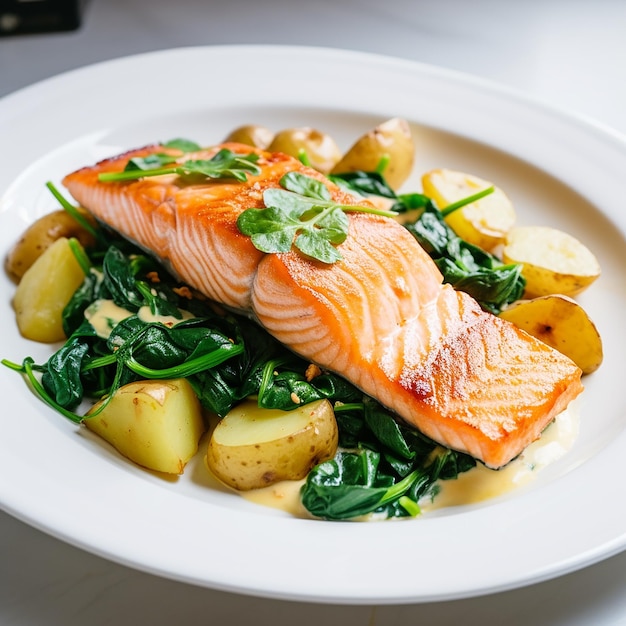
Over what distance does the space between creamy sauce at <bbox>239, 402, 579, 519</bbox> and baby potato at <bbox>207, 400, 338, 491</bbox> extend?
38 mm

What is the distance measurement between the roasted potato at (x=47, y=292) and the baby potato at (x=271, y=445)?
0.90 meters

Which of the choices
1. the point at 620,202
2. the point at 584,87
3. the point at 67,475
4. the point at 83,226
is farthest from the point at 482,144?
the point at 67,475

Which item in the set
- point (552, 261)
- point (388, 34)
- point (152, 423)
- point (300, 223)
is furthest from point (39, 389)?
point (388, 34)

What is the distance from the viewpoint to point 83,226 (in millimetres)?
3672

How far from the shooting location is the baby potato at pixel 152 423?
272 centimetres

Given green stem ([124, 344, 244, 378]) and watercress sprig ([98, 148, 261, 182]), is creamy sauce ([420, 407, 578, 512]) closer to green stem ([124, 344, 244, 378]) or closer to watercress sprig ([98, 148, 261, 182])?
green stem ([124, 344, 244, 378])

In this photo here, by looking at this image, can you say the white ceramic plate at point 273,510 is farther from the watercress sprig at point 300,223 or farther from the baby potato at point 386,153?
the watercress sprig at point 300,223

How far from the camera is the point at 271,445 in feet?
8.65

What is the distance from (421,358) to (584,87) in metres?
3.38

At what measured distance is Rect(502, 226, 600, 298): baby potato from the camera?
343 cm

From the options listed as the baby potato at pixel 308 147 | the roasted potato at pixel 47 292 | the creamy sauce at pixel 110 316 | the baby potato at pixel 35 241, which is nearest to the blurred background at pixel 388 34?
the baby potato at pixel 308 147

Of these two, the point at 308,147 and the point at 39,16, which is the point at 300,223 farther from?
the point at 39,16

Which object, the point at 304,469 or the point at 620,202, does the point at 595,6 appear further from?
the point at 304,469

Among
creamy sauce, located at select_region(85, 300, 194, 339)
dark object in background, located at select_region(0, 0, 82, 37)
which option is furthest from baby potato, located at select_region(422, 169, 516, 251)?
dark object in background, located at select_region(0, 0, 82, 37)
